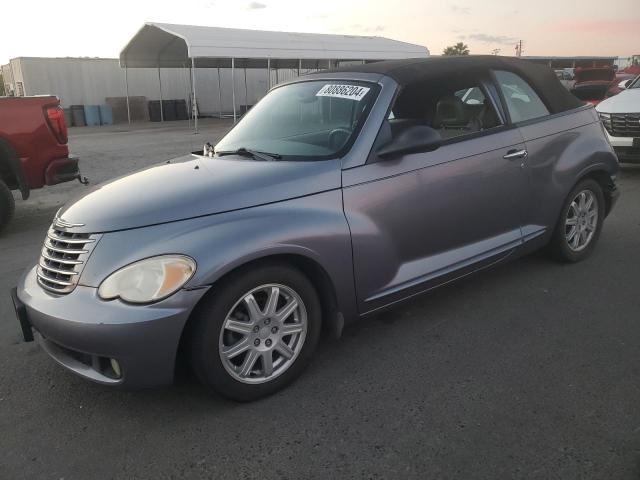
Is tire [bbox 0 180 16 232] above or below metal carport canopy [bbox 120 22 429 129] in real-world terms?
below

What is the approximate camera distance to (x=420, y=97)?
3721mm

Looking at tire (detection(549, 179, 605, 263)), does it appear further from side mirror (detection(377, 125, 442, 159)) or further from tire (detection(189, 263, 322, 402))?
tire (detection(189, 263, 322, 402))

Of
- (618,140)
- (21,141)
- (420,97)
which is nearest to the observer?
(420,97)

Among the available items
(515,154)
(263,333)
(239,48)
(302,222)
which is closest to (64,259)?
(263,333)

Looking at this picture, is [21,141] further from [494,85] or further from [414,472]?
[414,472]

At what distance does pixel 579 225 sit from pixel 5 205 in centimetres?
582

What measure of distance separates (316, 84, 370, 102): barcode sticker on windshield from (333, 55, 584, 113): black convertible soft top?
18 cm

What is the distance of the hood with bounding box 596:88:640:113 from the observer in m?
8.16

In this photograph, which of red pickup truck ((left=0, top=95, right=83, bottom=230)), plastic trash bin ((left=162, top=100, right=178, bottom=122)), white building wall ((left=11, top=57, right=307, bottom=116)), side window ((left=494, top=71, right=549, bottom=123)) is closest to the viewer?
side window ((left=494, top=71, right=549, bottom=123))

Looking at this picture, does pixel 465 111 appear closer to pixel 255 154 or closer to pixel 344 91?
pixel 344 91

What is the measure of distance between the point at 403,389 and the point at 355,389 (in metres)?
0.25

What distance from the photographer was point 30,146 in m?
6.06

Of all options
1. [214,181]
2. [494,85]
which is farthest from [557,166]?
[214,181]

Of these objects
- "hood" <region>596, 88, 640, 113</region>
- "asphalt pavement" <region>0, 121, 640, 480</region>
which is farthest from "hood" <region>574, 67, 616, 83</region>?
"asphalt pavement" <region>0, 121, 640, 480</region>
